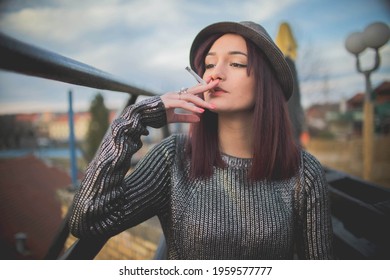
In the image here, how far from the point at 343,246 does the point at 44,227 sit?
9.27 meters

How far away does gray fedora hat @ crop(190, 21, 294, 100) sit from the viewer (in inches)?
35.0

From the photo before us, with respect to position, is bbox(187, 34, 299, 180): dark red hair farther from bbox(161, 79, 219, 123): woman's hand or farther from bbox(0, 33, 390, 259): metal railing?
bbox(0, 33, 390, 259): metal railing

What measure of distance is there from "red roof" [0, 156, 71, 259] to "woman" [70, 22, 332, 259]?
6.93 meters

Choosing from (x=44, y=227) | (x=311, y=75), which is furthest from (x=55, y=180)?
(x=311, y=75)

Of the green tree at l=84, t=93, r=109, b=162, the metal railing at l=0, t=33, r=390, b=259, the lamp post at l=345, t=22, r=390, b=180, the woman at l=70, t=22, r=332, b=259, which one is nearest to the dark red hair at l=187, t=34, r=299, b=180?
the woman at l=70, t=22, r=332, b=259

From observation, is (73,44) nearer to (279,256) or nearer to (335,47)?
(279,256)

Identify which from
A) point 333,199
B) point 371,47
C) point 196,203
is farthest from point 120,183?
point 371,47

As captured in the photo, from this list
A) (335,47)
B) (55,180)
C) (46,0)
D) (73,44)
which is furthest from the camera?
(55,180)

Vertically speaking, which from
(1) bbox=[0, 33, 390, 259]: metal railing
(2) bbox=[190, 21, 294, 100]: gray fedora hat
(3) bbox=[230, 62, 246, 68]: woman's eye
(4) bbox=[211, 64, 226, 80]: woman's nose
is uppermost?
(2) bbox=[190, 21, 294, 100]: gray fedora hat

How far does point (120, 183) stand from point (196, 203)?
23 cm

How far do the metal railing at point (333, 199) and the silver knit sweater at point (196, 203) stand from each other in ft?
0.34

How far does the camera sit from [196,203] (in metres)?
0.88

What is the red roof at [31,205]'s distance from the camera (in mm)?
7602

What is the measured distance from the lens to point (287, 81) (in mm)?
983
